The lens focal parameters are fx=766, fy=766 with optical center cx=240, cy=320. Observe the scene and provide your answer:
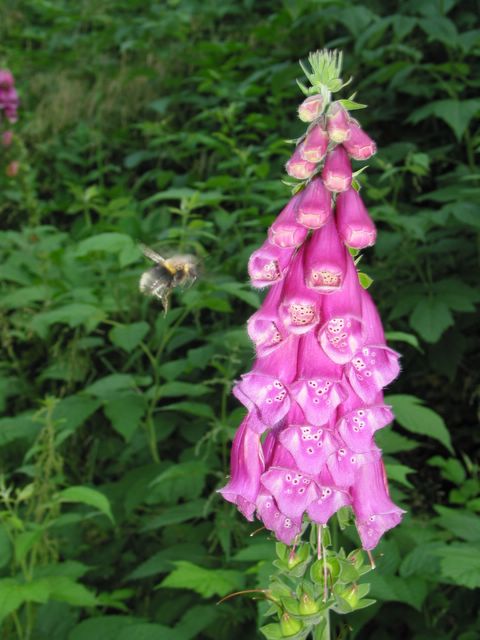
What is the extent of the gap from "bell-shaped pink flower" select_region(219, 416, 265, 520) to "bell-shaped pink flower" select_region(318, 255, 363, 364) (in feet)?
0.67

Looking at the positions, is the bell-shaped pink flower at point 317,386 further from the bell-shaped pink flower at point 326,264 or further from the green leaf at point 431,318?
the green leaf at point 431,318

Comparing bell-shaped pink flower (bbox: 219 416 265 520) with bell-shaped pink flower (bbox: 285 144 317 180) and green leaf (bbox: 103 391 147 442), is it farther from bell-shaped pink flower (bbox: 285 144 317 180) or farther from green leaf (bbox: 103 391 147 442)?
green leaf (bbox: 103 391 147 442)

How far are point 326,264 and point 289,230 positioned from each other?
9 centimetres

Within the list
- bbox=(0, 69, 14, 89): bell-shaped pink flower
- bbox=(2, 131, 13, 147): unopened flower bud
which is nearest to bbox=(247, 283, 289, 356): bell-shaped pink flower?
bbox=(2, 131, 13, 147): unopened flower bud

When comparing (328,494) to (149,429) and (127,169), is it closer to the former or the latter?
(149,429)

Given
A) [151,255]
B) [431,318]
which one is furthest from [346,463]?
[431,318]

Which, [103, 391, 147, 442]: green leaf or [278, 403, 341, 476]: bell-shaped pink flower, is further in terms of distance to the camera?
[103, 391, 147, 442]: green leaf

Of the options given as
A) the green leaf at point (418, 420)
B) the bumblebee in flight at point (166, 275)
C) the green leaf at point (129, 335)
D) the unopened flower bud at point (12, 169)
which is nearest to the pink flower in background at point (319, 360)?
the bumblebee in flight at point (166, 275)

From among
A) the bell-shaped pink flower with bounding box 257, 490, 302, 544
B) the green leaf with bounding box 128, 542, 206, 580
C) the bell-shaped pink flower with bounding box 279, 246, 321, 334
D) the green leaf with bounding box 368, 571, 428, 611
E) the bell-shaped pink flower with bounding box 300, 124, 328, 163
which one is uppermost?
the bell-shaped pink flower with bounding box 300, 124, 328, 163

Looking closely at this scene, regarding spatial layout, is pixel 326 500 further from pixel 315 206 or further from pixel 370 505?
pixel 315 206

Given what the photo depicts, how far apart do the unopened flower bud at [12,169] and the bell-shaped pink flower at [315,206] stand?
441 centimetres

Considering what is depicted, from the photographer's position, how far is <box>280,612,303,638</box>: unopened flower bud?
4.08 ft

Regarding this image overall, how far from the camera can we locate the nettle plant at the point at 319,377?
1.23 meters

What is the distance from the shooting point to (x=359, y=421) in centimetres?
125
